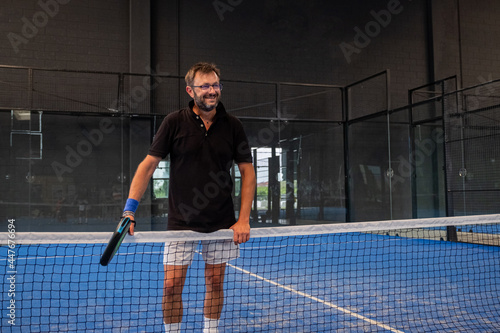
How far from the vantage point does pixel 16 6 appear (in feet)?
33.7

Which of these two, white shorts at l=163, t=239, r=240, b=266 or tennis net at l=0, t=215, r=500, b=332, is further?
tennis net at l=0, t=215, r=500, b=332

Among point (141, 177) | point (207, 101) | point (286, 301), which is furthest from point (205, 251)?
point (286, 301)

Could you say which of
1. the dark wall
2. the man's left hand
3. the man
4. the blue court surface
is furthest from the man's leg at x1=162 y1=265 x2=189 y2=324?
the dark wall

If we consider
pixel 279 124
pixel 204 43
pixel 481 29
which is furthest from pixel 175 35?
pixel 481 29

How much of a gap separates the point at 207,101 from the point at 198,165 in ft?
1.12

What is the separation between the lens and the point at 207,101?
2352 mm

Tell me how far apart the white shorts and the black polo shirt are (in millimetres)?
87

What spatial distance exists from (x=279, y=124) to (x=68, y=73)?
16.6 ft

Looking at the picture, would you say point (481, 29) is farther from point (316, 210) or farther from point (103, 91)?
point (103, 91)

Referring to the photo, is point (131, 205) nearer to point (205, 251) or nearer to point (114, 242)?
point (114, 242)

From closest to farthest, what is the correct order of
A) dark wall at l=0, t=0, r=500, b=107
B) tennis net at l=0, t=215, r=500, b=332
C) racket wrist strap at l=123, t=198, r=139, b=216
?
racket wrist strap at l=123, t=198, r=139, b=216, tennis net at l=0, t=215, r=500, b=332, dark wall at l=0, t=0, r=500, b=107

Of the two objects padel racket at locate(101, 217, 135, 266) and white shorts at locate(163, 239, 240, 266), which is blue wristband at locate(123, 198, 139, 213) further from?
white shorts at locate(163, 239, 240, 266)

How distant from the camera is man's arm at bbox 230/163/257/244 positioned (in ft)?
7.78

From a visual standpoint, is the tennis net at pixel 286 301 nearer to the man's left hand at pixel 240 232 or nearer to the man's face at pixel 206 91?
the man's left hand at pixel 240 232
